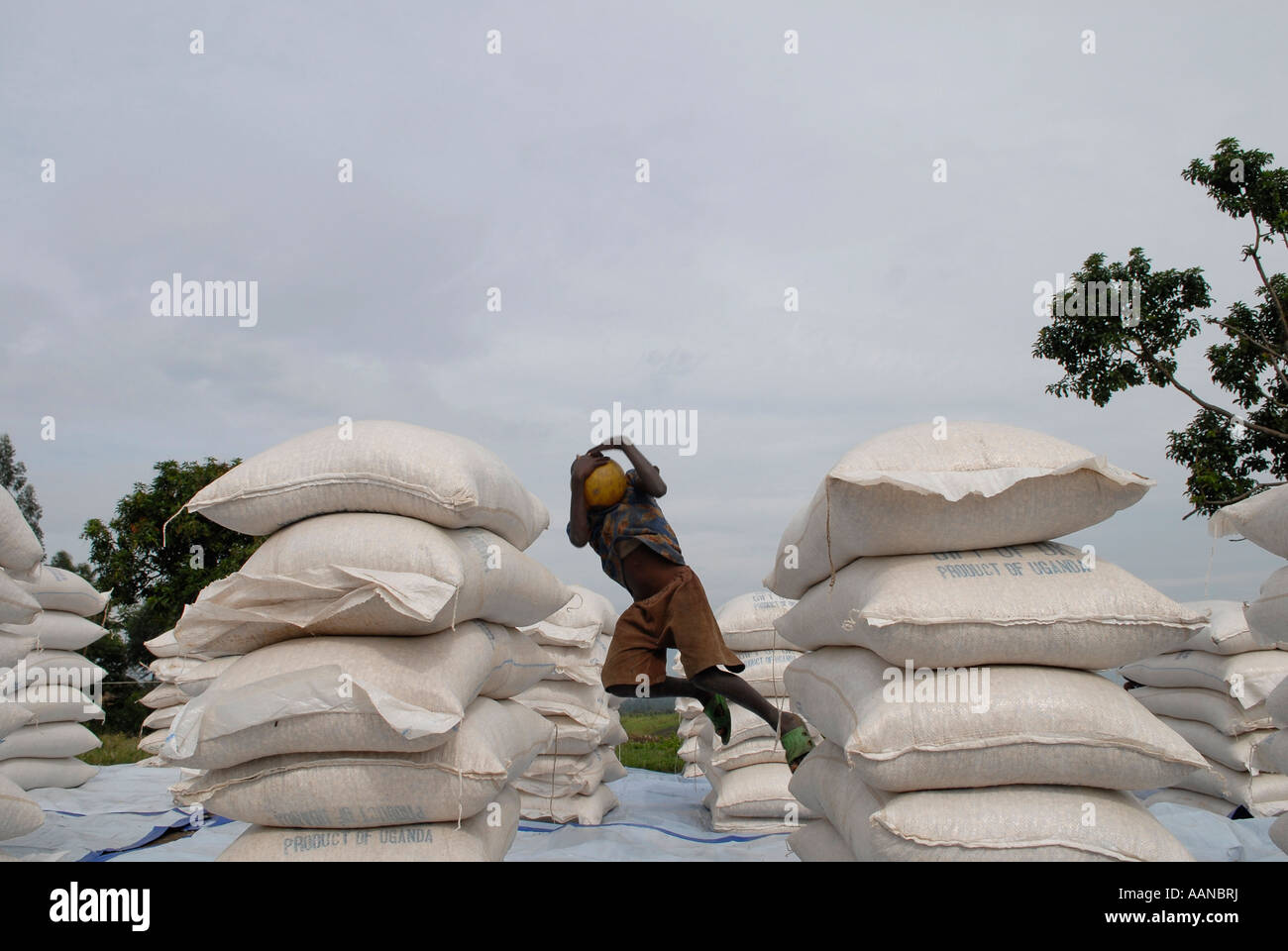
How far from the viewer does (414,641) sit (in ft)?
9.25

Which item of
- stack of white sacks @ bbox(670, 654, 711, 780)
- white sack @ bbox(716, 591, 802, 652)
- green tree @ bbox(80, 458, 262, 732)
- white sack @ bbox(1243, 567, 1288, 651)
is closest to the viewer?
white sack @ bbox(1243, 567, 1288, 651)

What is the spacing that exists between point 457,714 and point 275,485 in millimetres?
922

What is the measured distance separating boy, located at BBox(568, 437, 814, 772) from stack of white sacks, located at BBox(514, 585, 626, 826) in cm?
174

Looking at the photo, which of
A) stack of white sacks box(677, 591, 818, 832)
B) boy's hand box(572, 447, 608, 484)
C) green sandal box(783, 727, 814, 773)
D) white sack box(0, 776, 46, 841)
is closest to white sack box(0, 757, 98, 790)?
white sack box(0, 776, 46, 841)

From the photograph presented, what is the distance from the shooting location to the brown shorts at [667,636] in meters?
3.25

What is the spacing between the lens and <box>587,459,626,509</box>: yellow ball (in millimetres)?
3340

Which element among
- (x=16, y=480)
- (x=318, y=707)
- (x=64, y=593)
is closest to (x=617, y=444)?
(x=318, y=707)

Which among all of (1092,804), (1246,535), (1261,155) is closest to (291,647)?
(1092,804)

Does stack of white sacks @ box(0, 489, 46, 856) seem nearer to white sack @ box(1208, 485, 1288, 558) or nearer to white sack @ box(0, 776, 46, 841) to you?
white sack @ box(0, 776, 46, 841)

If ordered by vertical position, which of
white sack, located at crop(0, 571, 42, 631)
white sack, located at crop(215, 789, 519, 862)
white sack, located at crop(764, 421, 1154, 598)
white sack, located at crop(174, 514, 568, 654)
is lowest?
white sack, located at crop(215, 789, 519, 862)

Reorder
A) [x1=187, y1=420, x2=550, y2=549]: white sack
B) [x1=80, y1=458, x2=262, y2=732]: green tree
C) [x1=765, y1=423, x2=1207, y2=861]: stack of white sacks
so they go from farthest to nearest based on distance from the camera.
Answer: [x1=80, y1=458, x2=262, y2=732]: green tree
[x1=187, y1=420, x2=550, y2=549]: white sack
[x1=765, y1=423, x2=1207, y2=861]: stack of white sacks

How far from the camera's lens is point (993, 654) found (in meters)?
2.53

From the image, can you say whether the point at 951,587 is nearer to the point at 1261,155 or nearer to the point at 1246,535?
the point at 1246,535

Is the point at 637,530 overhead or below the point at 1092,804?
overhead
